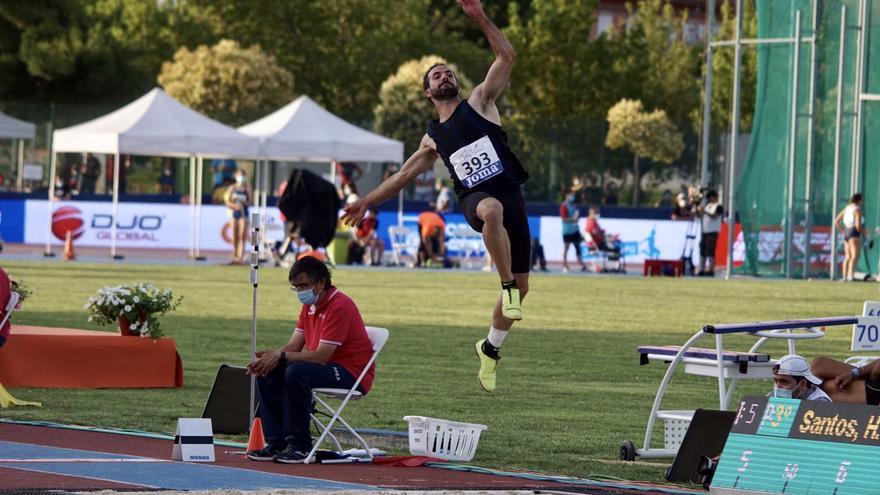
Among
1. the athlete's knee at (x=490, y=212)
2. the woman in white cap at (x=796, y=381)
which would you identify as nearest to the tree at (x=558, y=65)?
the athlete's knee at (x=490, y=212)

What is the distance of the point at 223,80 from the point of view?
60.2 m

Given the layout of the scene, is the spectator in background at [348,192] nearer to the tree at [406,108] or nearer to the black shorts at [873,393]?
the tree at [406,108]

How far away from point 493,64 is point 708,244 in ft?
92.5

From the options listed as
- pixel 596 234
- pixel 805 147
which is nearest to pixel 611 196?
pixel 596 234

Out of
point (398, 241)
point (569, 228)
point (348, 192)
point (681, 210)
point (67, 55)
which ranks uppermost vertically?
point (67, 55)

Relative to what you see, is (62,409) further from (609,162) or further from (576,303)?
(609,162)

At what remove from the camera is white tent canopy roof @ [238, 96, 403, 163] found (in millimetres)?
37781

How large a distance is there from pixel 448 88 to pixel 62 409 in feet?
15.9

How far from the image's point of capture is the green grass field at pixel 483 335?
45.2 feet

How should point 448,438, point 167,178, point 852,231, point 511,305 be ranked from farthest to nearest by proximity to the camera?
point 167,178 < point 852,231 < point 448,438 < point 511,305

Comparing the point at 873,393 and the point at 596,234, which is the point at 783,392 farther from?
the point at 596,234

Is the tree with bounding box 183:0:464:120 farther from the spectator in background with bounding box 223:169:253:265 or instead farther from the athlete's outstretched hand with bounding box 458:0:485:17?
the athlete's outstretched hand with bounding box 458:0:485:17

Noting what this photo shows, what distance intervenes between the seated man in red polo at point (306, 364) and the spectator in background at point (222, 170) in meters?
32.2

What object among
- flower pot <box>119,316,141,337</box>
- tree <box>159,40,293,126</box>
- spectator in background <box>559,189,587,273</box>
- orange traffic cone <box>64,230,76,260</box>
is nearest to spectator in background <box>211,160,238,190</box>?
orange traffic cone <box>64,230,76,260</box>
